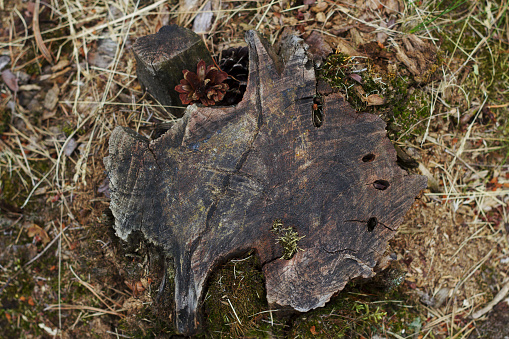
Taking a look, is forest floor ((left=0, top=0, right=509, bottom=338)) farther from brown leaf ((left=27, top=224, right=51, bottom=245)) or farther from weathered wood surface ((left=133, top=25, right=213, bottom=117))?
weathered wood surface ((left=133, top=25, right=213, bottom=117))

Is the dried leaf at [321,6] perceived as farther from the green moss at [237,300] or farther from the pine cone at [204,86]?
the green moss at [237,300]

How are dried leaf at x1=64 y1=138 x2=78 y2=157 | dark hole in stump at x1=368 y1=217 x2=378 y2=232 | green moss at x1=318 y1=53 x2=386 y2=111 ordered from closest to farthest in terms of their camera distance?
dark hole in stump at x1=368 y1=217 x2=378 y2=232 → green moss at x1=318 y1=53 x2=386 y2=111 → dried leaf at x1=64 y1=138 x2=78 y2=157

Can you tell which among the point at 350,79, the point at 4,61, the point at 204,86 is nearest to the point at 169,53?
the point at 204,86

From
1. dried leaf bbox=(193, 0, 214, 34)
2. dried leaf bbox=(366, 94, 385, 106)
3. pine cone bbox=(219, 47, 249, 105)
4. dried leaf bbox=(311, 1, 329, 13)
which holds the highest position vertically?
dried leaf bbox=(193, 0, 214, 34)

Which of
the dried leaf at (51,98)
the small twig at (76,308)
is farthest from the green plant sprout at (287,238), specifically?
the dried leaf at (51,98)

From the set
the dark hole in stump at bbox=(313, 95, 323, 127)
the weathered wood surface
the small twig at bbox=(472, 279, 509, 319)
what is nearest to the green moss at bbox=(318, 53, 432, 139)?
the dark hole in stump at bbox=(313, 95, 323, 127)

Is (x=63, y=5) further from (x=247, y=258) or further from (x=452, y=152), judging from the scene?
(x=452, y=152)

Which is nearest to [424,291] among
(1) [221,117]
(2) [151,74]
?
(1) [221,117]
